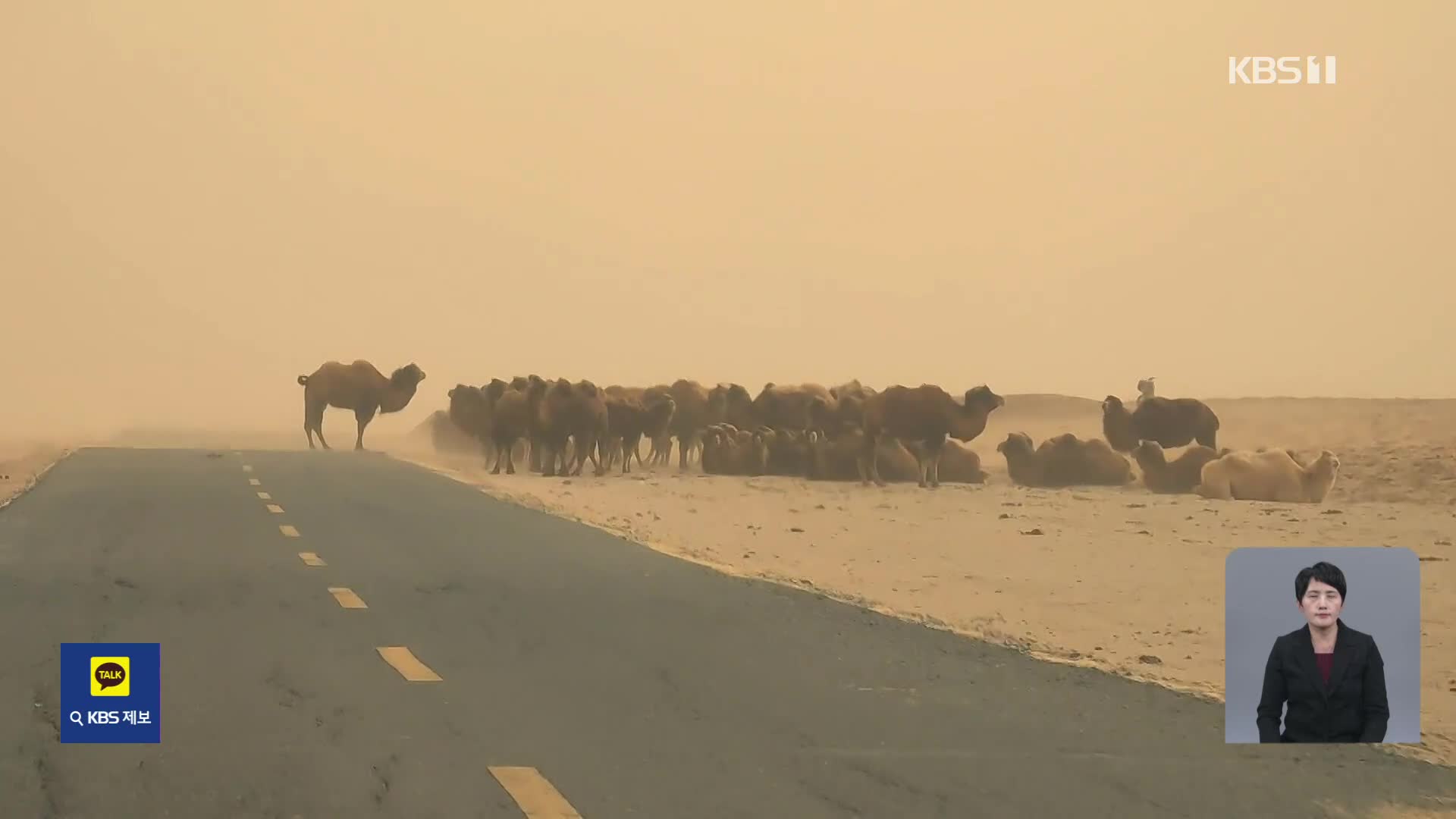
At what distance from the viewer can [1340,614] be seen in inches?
307

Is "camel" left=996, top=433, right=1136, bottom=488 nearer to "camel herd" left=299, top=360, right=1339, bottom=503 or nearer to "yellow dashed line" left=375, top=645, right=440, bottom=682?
"camel herd" left=299, top=360, right=1339, bottom=503

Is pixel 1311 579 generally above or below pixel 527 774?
above

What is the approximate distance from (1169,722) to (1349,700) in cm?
168

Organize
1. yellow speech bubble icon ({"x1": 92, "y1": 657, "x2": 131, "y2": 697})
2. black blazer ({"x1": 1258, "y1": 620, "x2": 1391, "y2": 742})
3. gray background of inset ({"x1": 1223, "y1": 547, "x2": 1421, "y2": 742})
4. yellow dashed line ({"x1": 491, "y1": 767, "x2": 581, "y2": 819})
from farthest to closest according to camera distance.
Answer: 1. yellow speech bubble icon ({"x1": 92, "y1": 657, "x2": 131, "y2": 697})
2. gray background of inset ({"x1": 1223, "y1": 547, "x2": 1421, "y2": 742})
3. black blazer ({"x1": 1258, "y1": 620, "x2": 1391, "y2": 742})
4. yellow dashed line ({"x1": 491, "y1": 767, "x2": 581, "y2": 819})

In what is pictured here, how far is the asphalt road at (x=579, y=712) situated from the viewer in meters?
7.39

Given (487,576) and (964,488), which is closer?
(487,576)

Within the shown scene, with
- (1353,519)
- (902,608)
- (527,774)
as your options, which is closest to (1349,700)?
(527,774)

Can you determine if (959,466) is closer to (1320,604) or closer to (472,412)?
(472,412)

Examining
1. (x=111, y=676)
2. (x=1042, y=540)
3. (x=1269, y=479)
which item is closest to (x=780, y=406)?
(x=1269, y=479)

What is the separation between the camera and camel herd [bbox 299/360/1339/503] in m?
38.9

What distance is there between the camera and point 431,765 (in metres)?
7.76

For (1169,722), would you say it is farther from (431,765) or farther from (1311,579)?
(431,765)

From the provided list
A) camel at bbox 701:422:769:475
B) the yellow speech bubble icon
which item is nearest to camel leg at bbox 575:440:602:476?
camel at bbox 701:422:769:475

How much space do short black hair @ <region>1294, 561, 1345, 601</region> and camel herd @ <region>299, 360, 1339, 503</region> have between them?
2882 cm
